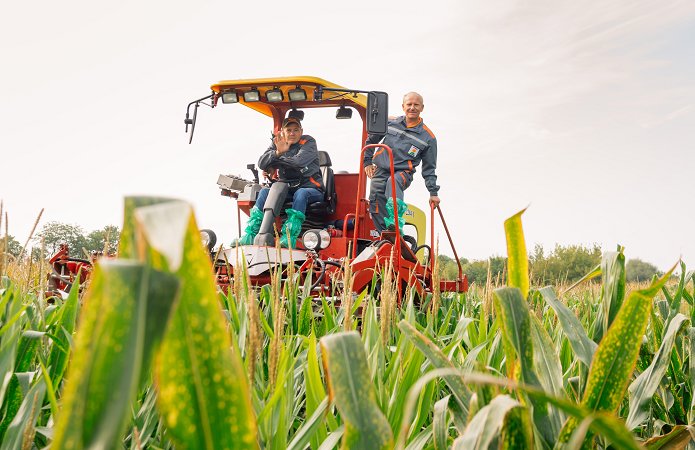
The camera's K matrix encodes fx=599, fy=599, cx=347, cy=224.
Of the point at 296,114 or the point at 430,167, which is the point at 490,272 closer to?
the point at 430,167

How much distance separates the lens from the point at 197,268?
448 millimetres

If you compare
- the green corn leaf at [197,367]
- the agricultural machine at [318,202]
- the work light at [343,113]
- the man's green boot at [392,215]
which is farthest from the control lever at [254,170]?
the green corn leaf at [197,367]

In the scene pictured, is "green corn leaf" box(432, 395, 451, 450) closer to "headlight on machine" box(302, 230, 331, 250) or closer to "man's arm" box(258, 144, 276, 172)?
"headlight on machine" box(302, 230, 331, 250)

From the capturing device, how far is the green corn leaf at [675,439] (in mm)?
1198

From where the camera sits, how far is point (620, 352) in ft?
2.69

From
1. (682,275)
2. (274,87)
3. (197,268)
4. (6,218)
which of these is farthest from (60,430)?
(274,87)

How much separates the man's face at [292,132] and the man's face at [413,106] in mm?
1266

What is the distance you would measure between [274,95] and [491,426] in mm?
6201

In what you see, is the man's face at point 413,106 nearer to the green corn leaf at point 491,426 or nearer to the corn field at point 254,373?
the corn field at point 254,373

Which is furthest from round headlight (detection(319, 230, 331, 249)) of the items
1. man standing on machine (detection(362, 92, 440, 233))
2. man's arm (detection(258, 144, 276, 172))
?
man's arm (detection(258, 144, 276, 172))

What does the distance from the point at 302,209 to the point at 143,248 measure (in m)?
6.23

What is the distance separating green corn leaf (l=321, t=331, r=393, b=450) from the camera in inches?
25.3

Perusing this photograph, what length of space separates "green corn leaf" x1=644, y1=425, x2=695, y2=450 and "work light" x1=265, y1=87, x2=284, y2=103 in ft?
19.0

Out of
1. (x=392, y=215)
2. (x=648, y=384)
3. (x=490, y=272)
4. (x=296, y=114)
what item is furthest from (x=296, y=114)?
(x=648, y=384)
